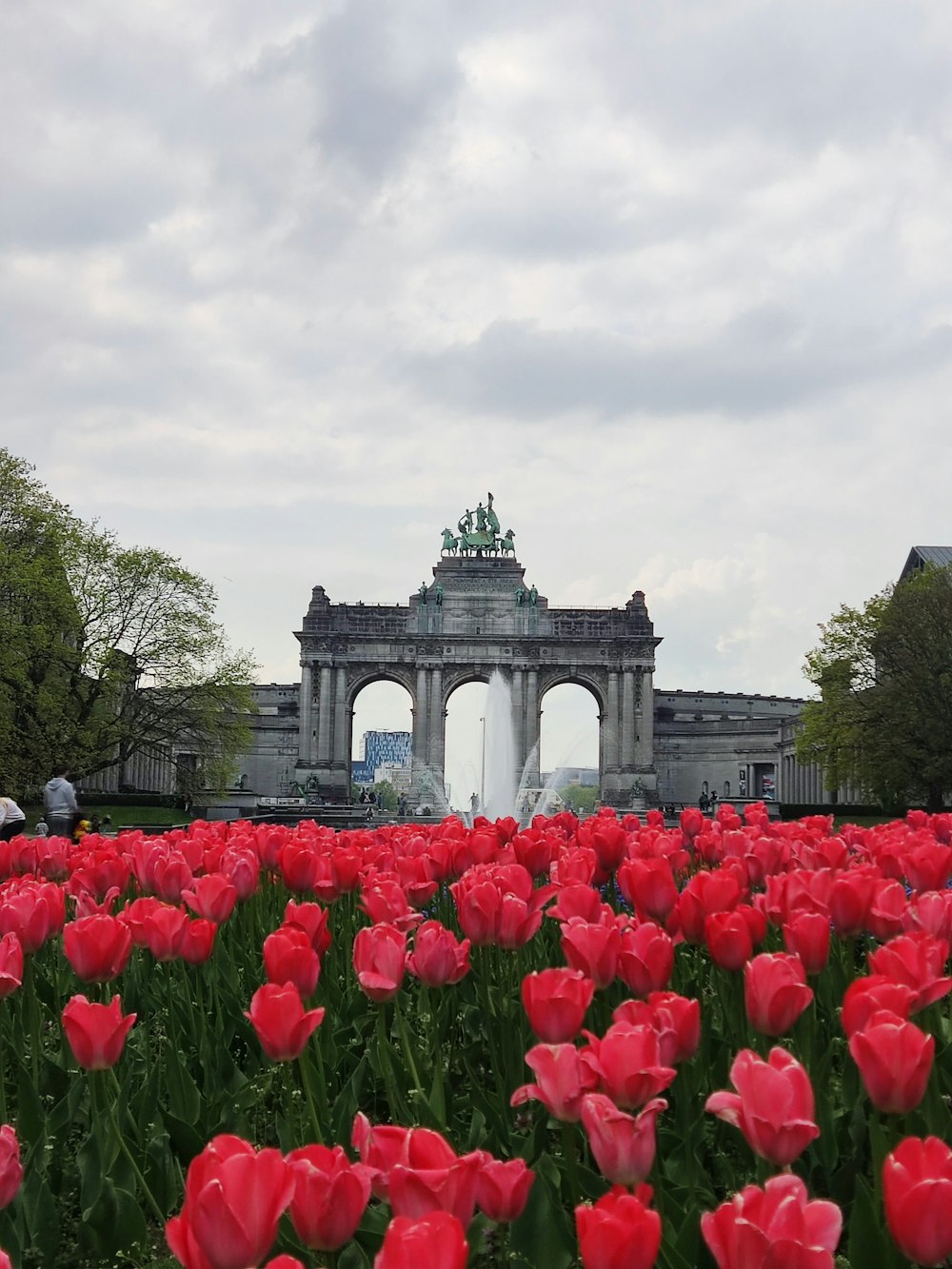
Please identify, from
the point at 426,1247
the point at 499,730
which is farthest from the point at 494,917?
the point at 499,730

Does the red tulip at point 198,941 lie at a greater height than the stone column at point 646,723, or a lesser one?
lesser

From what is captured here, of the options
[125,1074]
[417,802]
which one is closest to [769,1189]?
[125,1074]

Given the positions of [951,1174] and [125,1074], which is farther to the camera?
[125,1074]

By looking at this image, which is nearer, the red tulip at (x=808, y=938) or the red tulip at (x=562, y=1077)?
the red tulip at (x=562, y=1077)

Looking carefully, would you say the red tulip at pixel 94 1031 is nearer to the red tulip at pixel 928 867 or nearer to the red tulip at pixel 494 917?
the red tulip at pixel 494 917

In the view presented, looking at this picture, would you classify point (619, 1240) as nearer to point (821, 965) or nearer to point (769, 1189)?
point (769, 1189)

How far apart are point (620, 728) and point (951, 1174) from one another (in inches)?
3326

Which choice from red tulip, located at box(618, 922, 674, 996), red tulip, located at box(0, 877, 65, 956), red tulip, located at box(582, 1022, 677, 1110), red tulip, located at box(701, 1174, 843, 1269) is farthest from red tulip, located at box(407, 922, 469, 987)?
red tulip, located at box(701, 1174, 843, 1269)

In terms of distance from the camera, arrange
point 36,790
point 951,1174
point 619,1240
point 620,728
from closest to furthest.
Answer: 1. point 619,1240
2. point 951,1174
3. point 36,790
4. point 620,728

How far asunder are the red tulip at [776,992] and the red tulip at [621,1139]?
96 centimetres

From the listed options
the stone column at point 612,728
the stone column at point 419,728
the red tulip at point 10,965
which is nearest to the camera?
the red tulip at point 10,965

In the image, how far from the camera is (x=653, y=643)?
87.3 metres

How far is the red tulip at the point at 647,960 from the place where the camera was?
12.5 feet

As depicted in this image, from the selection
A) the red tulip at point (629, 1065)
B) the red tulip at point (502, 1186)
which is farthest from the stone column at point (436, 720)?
the red tulip at point (502, 1186)
